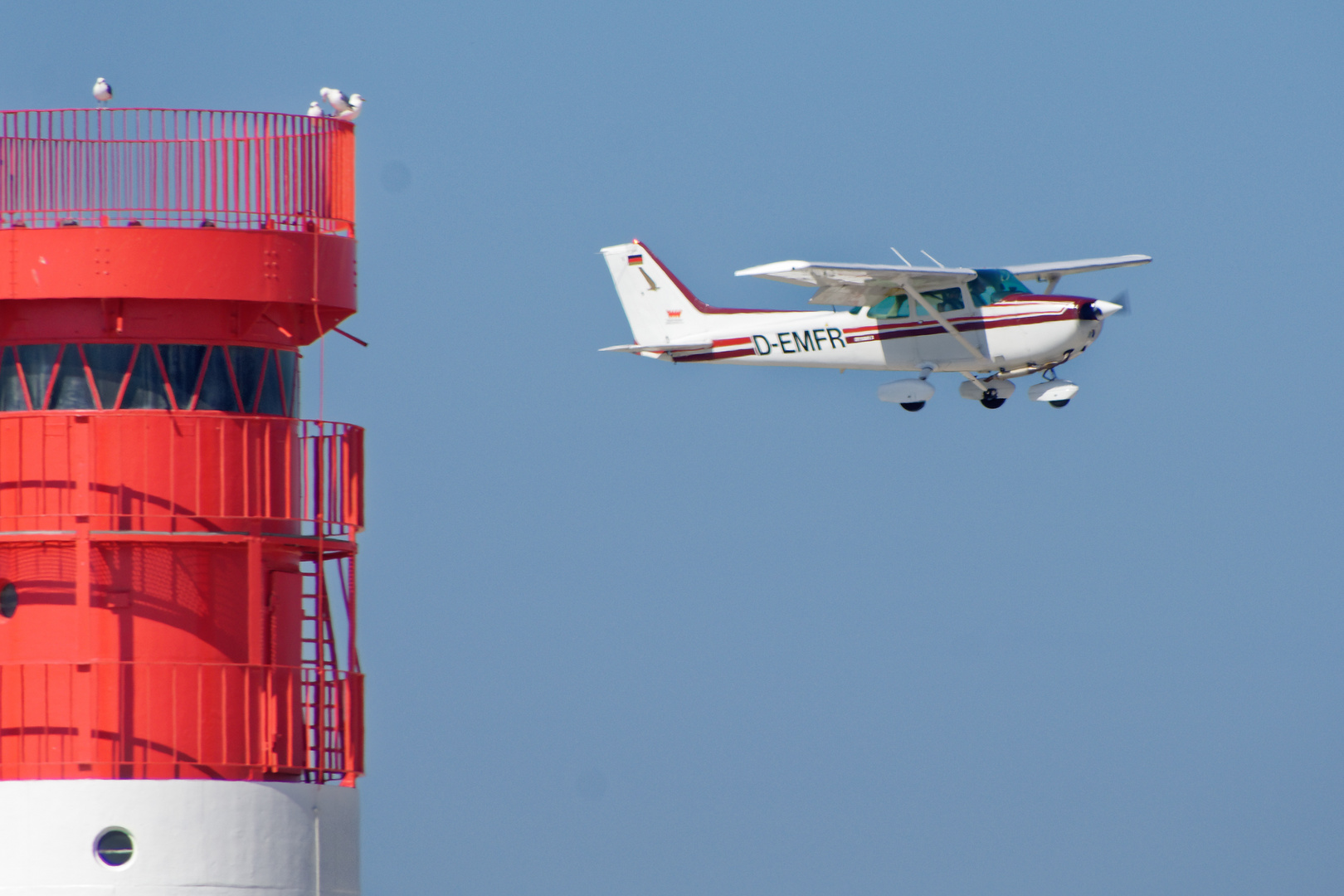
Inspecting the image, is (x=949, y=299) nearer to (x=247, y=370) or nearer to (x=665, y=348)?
(x=665, y=348)

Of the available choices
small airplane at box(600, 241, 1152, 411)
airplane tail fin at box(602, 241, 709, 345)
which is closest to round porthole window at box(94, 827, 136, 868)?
small airplane at box(600, 241, 1152, 411)

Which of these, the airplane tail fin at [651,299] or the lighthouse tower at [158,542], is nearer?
the lighthouse tower at [158,542]

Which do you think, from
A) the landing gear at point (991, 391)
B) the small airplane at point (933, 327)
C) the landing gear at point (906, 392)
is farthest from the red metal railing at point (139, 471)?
the landing gear at point (991, 391)

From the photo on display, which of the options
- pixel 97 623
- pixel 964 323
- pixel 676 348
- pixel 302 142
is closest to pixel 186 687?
pixel 97 623

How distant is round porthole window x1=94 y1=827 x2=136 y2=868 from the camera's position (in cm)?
1300

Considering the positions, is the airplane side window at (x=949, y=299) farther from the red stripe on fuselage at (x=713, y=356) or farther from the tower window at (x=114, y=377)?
the tower window at (x=114, y=377)

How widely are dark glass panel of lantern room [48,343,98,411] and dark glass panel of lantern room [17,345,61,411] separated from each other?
0.06 meters

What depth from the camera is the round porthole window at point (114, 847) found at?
13000 millimetres

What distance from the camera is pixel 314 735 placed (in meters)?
14.1

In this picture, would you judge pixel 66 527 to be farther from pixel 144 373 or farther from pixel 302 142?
pixel 302 142

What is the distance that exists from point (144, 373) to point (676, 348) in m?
19.5

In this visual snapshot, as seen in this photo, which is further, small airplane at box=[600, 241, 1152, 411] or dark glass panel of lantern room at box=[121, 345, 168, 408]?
small airplane at box=[600, 241, 1152, 411]

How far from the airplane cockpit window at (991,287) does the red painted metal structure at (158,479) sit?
1657cm

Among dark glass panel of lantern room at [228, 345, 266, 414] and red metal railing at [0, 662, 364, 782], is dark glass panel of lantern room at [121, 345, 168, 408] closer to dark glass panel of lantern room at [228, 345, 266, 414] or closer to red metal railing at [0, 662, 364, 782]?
dark glass panel of lantern room at [228, 345, 266, 414]
